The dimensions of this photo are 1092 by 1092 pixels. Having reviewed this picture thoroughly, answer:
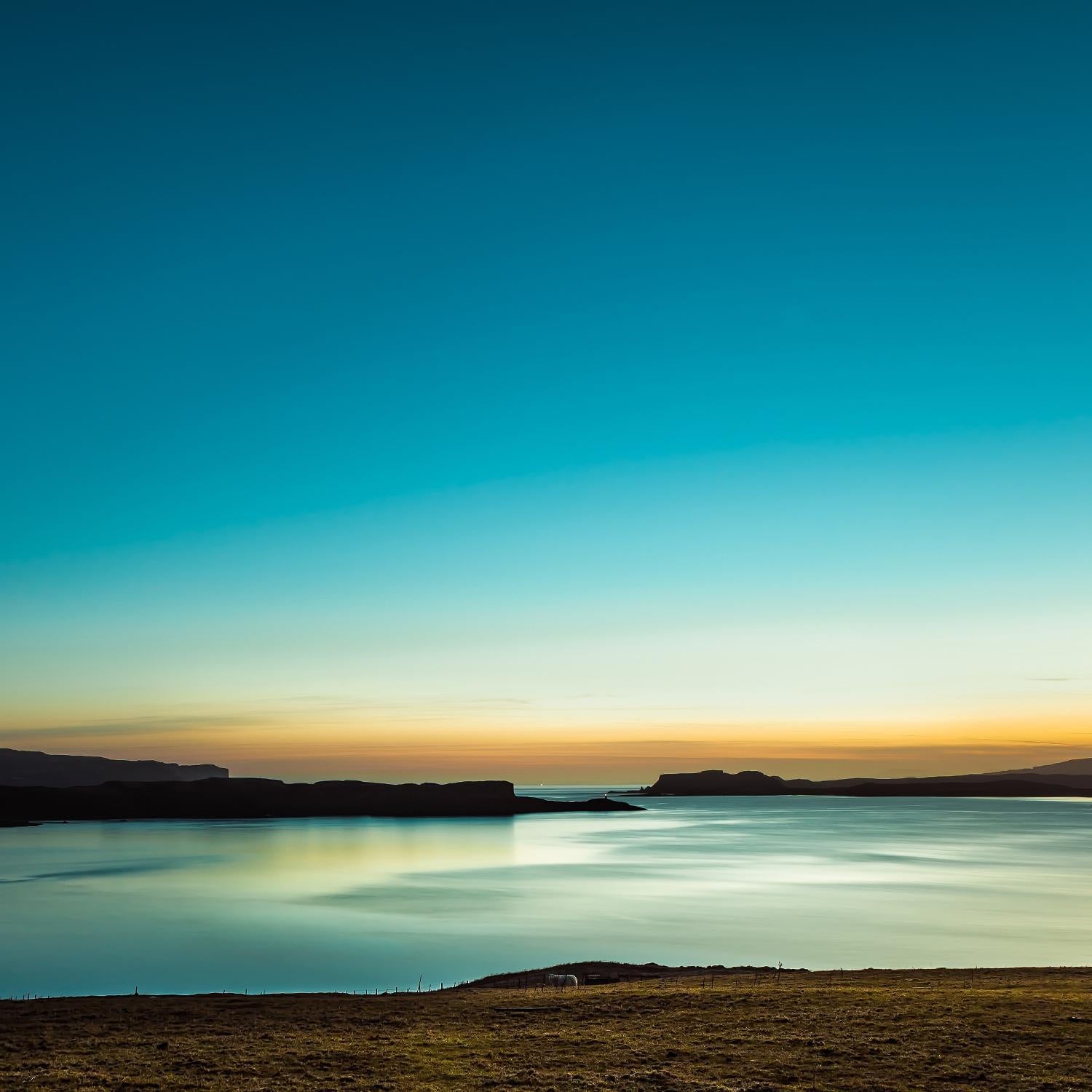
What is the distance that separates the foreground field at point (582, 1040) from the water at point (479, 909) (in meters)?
16.0

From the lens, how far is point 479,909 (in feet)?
226

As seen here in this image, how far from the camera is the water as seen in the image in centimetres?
4597

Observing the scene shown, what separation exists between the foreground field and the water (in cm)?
1602

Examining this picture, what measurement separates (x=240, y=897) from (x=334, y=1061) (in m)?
58.8

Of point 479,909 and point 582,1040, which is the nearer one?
point 582,1040

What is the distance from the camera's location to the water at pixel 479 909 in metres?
46.0

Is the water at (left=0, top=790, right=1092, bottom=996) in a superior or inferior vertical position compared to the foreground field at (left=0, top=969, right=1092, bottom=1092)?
inferior

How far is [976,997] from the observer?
24.1m

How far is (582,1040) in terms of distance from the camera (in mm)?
20812

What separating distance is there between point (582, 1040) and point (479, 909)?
169ft

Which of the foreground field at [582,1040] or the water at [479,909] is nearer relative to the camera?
the foreground field at [582,1040]

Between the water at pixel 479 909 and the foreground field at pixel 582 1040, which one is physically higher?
the foreground field at pixel 582 1040

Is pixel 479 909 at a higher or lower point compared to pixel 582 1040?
lower

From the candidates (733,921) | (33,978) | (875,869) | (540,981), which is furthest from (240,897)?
(875,869)
